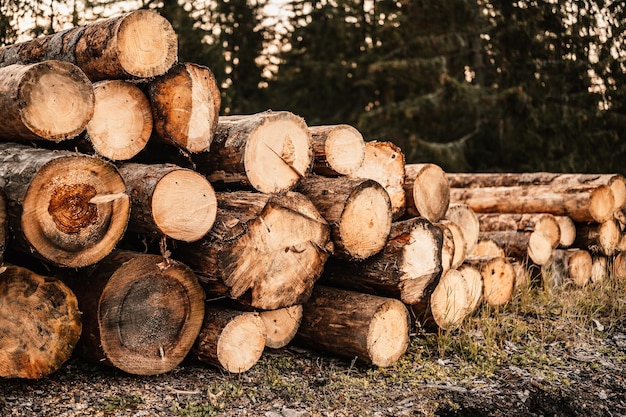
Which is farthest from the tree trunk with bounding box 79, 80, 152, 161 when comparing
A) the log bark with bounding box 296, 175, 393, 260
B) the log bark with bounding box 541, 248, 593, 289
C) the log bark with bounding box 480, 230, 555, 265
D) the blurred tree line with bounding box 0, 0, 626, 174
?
the blurred tree line with bounding box 0, 0, 626, 174

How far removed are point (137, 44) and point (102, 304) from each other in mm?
1418

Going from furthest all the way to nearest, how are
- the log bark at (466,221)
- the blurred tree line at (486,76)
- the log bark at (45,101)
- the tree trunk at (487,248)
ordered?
the blurred tree line at (486,76) < the tree trunk at (487,248) < the log bark at (466,221) < the log bark at (45,101)

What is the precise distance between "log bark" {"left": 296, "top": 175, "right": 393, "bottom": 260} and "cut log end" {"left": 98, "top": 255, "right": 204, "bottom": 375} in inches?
35.7

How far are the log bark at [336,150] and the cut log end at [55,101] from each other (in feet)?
4.81

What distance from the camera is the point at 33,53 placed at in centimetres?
361

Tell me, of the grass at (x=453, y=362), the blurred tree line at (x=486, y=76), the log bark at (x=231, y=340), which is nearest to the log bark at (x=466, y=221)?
the grass at (x=453, y=362)

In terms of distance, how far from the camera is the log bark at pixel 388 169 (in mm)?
4164

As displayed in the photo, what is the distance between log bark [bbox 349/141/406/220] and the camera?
4.16 m

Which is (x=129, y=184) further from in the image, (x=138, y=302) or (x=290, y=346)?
(x=290, y=346)

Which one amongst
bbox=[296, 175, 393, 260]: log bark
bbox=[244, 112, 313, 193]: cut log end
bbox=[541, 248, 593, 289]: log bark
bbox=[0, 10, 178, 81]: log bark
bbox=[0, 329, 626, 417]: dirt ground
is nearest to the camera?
bbox=[0, 329, 626, 417]: dirt ground

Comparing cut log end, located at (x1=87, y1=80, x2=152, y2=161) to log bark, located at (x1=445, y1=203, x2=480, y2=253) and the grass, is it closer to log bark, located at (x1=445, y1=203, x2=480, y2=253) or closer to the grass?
the grass

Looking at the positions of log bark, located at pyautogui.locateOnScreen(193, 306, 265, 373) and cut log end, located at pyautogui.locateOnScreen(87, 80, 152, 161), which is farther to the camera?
log bark, located at pyautogui.locateOnScreen(193, 306, 265, 373)

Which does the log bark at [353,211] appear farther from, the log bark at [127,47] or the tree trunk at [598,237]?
the tree trunk at [598,237]

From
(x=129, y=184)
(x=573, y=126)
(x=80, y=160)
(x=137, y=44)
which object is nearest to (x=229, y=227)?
(x=129, y=184)
